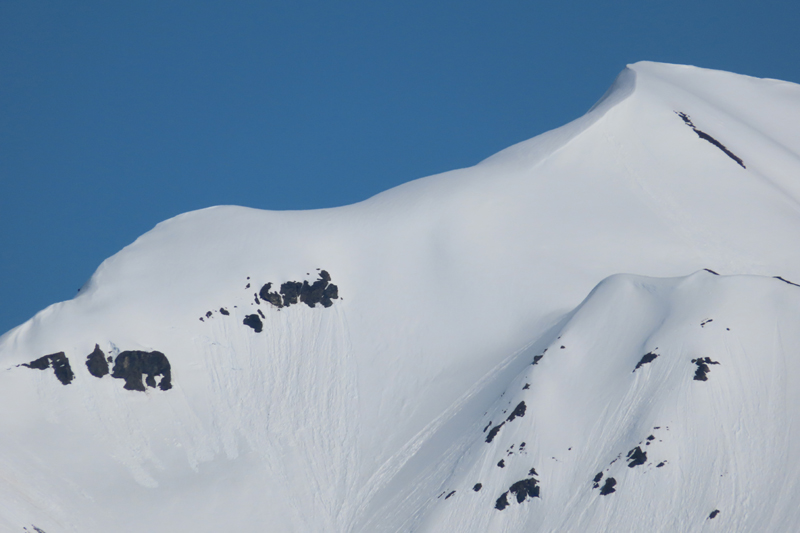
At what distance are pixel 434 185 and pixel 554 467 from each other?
29939 millimetres

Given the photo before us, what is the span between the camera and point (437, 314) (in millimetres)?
57312

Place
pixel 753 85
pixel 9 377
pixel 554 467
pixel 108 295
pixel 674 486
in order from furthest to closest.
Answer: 1. pixel 753 85
2. pixel 108 295
3. pixel 9 377
4. pixel 554 467
5. pixel 674 486

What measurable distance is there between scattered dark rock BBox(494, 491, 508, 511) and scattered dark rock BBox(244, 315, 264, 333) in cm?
2149

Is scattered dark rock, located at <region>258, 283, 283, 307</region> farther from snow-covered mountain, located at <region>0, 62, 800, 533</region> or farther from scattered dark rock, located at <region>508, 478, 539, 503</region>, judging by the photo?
scattered dark rock, located at <region>508, 478, 539, 503</region>

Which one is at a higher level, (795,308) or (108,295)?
(108,295)

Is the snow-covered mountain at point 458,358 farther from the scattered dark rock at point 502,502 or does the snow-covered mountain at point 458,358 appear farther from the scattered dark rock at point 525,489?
the scattered dark rock at point 502,502

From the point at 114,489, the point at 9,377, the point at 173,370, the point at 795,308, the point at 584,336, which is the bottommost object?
the point at 795,308

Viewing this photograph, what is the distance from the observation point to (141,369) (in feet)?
170

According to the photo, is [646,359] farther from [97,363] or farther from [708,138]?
[708,138]

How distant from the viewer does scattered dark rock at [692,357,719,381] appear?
4191 cm

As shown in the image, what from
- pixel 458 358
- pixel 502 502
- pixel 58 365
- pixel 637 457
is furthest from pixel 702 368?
pixel 58 365

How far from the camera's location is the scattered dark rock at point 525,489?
1636 inches

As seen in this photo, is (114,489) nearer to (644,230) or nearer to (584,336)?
(584,336)

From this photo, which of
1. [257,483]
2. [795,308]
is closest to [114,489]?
[257,483]
